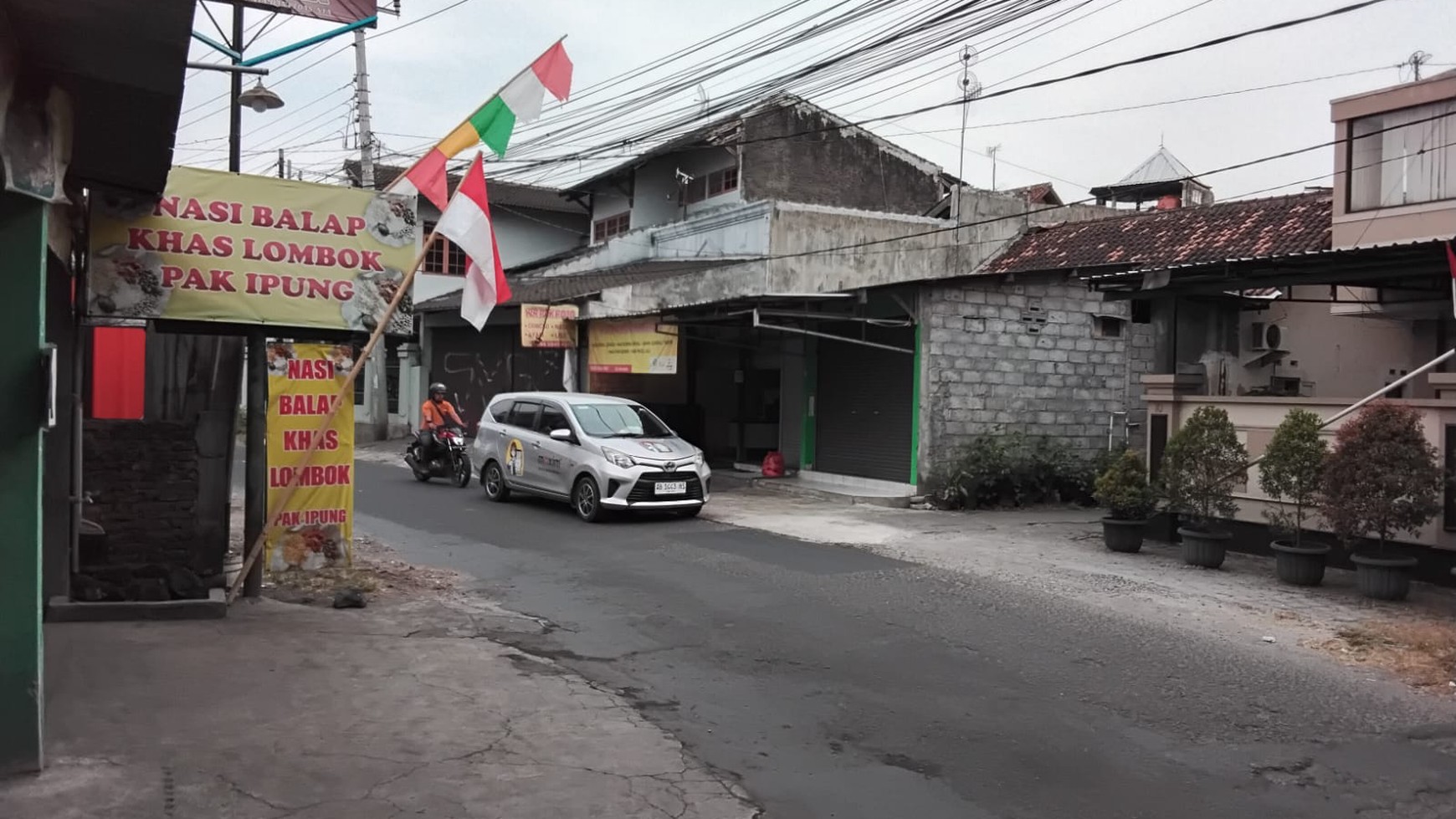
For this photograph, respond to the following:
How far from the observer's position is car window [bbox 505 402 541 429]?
14.9 m

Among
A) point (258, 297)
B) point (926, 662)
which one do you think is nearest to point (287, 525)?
point (258, 297)

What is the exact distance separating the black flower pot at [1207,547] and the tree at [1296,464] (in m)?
0.59

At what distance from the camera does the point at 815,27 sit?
39.7 ft

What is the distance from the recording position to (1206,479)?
10.8 meters

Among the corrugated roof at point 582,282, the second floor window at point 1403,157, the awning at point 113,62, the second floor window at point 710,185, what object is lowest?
the awning at point 113,62

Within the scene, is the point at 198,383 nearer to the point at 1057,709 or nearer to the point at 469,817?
the point at 469,817

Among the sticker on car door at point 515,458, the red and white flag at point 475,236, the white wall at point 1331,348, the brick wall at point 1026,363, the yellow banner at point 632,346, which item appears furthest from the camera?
the yellow banner at point 632,346

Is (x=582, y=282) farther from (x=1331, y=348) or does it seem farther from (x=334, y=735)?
(x=334, y=735)

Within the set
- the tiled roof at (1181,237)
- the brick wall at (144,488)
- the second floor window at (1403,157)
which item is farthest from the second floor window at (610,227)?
the brick wall at (144,488)

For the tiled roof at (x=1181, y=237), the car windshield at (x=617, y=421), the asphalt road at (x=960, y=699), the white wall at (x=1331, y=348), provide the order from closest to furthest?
the asphalt road at (x=960, y=699)
the car windshield at (x=617, y=421)
the tiled roof at (x=1181, y=237)
the white wall at (x=1331, y=348)

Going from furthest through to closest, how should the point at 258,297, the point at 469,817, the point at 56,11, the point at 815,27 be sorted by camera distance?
1. the point at 815,27
2. the point at 258,297
3. the point at 469,817
4. the point at 56,11

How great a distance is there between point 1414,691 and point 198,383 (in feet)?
29.4

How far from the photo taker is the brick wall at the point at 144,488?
7.77m

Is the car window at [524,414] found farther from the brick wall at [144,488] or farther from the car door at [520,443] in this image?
the brick wall at [144,488]
